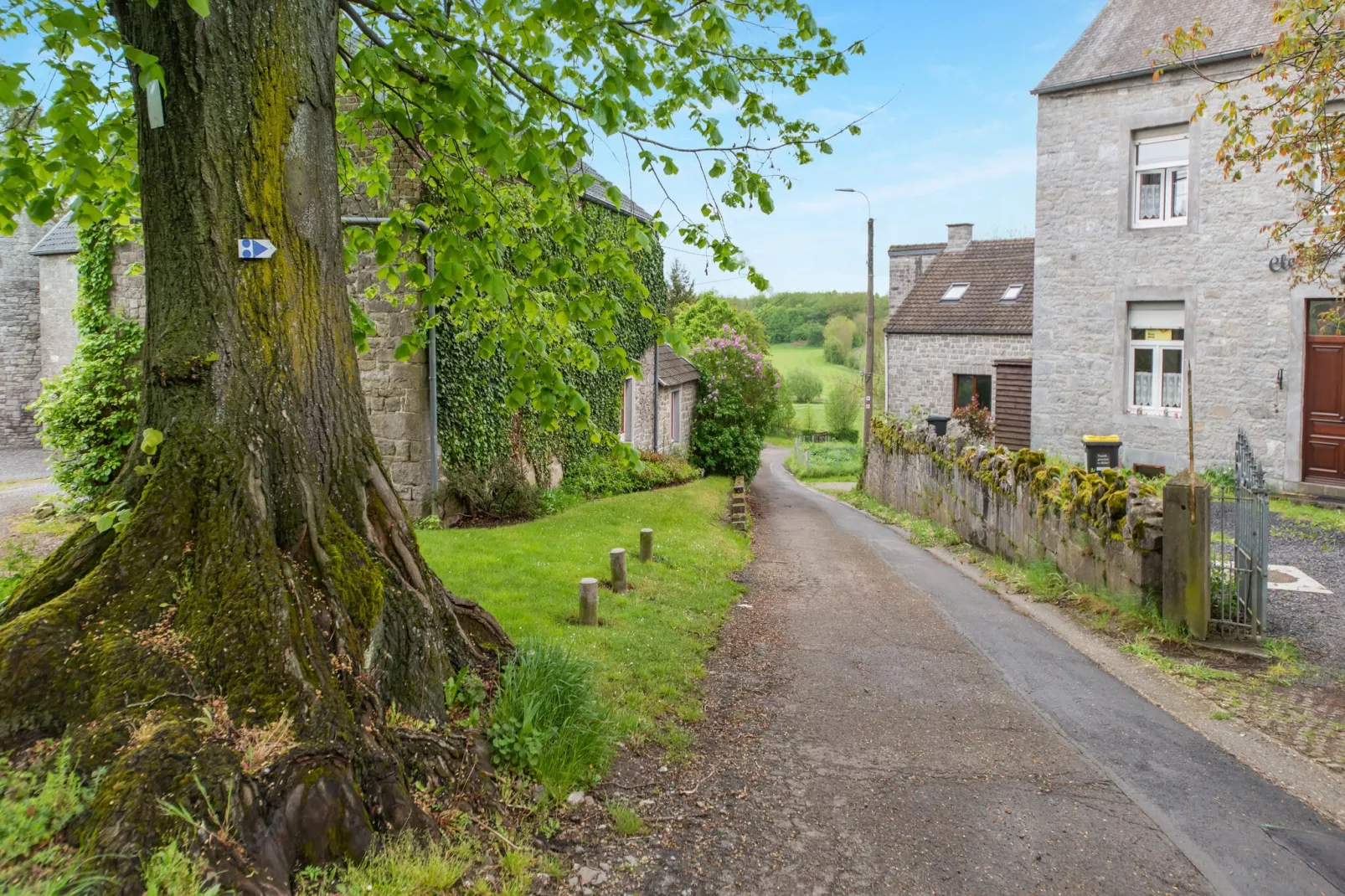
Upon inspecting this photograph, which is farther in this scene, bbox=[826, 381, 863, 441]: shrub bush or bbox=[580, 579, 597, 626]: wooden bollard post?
bbox=[826, 381, 863, 441]: shrub bush

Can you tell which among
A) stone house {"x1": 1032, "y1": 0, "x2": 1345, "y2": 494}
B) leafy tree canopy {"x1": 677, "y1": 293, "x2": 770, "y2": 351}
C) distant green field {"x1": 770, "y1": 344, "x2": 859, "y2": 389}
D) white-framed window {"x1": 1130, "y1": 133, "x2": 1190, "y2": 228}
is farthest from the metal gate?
distant green field {"x1": 770, "y1": 344, "x2": 859, "y2": 389}

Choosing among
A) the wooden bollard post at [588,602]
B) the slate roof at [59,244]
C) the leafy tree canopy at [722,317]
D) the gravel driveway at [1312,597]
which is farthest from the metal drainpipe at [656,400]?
the leafy tree canopy at [722,317]

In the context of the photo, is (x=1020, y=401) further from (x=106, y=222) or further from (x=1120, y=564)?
(x=106, y=222)

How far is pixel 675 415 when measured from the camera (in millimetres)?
27047

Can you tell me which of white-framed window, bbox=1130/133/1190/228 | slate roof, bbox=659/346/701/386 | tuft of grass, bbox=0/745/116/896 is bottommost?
tuft of grass, bbox=0/745/116/896

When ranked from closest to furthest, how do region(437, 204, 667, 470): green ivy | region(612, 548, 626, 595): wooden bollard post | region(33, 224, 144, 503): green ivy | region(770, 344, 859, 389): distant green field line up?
region(612, 548, 626, 595): wooden bollard post < region(33, 224, 144, 503): green ivy < region(437, 204, 667, 470): green ivy < region(770, 344, 859, 389): distant green field

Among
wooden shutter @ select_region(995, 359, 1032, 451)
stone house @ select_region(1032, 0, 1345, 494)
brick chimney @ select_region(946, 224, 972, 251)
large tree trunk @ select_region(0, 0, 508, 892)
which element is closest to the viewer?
large tree trunk @ select_region(0, 0, 508, 892)

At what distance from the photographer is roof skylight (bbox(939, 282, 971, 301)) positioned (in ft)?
98.5

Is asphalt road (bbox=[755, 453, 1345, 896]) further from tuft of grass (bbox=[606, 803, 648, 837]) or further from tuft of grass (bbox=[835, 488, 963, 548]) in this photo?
tuft of grass (bbox=[835, 488, 963, 548])

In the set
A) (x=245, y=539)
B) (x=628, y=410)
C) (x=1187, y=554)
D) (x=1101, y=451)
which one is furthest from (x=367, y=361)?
(x=1101, y=451)

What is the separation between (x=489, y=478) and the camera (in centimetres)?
1439

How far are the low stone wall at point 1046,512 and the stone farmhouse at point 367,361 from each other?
542cm

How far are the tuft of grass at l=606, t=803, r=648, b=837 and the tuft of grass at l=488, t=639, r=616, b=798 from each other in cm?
28

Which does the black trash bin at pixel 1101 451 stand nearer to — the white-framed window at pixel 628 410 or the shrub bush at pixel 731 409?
the white-framed window at pixel 628 410
